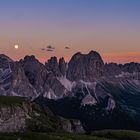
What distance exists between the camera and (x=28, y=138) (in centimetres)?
15538

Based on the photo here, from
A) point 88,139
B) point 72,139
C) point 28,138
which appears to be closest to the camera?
point 28,138

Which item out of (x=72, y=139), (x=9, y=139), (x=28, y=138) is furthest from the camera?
(x=72, y=139)

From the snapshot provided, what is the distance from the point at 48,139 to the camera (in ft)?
535

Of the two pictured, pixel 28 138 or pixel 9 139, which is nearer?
pixel 9 139

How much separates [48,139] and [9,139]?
76.9 feet

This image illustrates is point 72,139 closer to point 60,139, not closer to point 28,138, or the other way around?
point 60,139

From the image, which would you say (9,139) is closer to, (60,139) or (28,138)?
(28,138)

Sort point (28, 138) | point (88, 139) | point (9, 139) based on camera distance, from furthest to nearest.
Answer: point (88, 139) < point (28, 138) < point (9, 139)

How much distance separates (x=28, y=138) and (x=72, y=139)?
73.7 ft

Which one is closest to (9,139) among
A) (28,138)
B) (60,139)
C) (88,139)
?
(28,138)

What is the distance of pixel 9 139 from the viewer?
14262cm

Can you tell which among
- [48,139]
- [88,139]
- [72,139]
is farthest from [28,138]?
[88,139]

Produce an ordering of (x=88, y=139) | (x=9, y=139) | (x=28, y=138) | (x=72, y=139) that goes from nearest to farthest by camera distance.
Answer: (x=9, y=139)
(x=28, y=138)
(x=72, y=139)
(x=88, y=139)

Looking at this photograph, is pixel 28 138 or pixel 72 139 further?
pixel 72 139
